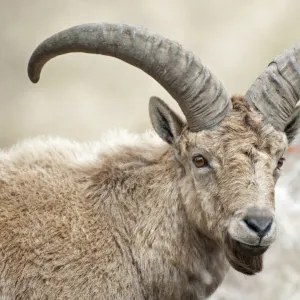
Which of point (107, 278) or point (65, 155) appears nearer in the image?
point (107, 278)

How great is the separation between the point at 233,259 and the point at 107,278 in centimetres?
165

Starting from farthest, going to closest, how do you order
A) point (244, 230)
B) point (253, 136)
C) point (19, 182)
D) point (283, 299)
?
point (283, 299) → point (19, 182) → point (253, 136) → point (244, 230)

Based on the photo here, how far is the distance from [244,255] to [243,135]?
58.8 inches

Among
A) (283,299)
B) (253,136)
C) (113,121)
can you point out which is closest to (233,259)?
(253,136)

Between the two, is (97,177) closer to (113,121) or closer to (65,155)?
(65,155)

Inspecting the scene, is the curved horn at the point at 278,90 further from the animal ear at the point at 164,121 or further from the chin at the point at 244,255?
the chin at the point at 244,255

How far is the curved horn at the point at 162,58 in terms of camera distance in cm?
929

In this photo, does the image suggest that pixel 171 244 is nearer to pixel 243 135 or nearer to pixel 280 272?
pixel 243 135

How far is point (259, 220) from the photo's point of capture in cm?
824

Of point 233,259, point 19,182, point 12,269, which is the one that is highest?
point 19,182

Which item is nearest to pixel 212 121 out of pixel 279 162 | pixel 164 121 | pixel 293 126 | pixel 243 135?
pixel 243 135

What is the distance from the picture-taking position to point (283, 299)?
1399 centimetres

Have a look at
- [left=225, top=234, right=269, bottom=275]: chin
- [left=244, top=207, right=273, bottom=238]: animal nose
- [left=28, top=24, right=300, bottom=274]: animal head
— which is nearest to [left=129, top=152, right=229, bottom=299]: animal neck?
[left=28, top=24, right=300, bottom=274]: animal head

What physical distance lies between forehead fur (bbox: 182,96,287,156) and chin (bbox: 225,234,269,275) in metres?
1.15
